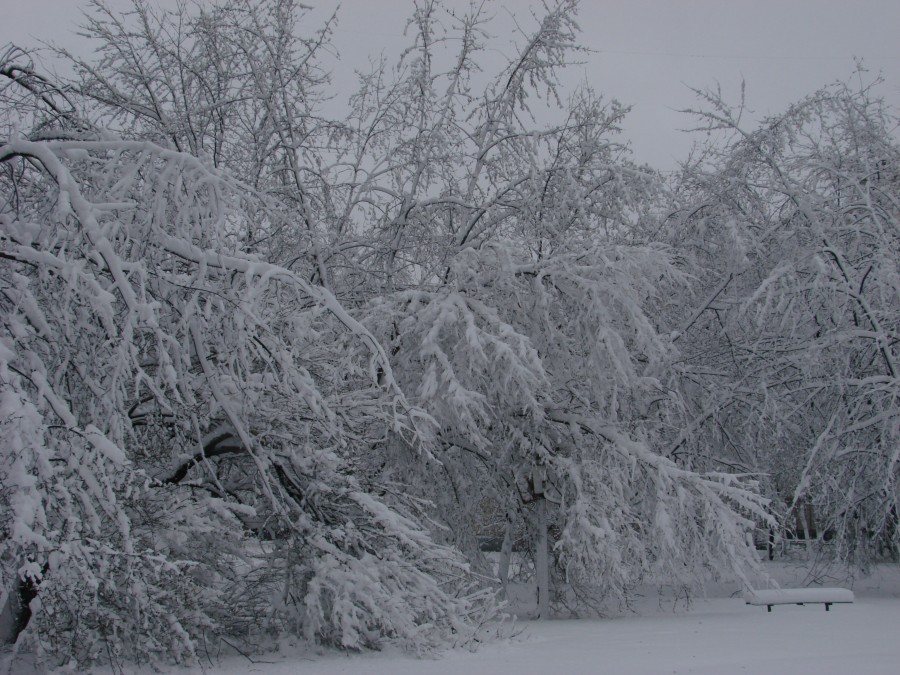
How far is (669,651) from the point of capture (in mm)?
7406

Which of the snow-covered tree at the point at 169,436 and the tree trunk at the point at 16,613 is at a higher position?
the snow-covered tree at the point at 169,436

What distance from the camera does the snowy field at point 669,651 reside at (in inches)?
253

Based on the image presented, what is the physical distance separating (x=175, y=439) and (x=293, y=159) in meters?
5.32

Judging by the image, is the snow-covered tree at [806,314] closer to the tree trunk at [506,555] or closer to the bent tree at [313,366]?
the bent tree at [313,366]

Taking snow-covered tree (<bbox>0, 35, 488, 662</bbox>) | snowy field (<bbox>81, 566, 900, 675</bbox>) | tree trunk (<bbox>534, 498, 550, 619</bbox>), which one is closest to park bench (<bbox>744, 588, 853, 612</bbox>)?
snowy field (<bbox>81, 566, 900, 675</bbox>)

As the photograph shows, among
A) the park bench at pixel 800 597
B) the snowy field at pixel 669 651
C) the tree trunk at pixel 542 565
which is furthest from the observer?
the tree trunk at pixel 542 565

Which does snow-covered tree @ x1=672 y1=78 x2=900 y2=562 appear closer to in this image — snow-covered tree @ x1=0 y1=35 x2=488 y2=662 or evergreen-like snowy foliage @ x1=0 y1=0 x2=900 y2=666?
evergreen-like snowy foliage @ x1=0 y1=0 x2=900 y2=666

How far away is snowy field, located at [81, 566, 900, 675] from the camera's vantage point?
21.1 feet

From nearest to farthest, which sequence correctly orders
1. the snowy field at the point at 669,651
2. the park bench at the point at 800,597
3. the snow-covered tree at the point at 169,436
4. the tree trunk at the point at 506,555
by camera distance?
the snow-covered tree at the point at 169,436 → the snowy field at the point at 669,651 → the park bench at the point at 800,597 → the tree trunk at the point at 506,555

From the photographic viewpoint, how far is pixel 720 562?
396 inches

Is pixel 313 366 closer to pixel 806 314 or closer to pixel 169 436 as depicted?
pixel 169 436

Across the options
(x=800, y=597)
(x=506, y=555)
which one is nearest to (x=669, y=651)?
(x=800, y=597)

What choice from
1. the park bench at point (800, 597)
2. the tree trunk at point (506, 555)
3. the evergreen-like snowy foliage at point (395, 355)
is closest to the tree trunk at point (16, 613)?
the evergreen-like snowy foliage at point (395, 355)

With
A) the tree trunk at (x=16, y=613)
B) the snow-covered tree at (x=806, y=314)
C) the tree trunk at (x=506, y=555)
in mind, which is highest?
the snow-covered tree at (x=806, y=314)
